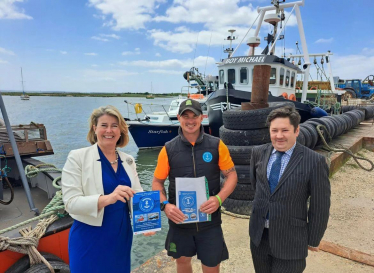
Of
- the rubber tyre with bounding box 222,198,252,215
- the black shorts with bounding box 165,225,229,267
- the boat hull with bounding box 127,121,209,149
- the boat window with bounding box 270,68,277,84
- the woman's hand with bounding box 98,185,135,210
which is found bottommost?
the boat hull with bounding box 127,121,209,149

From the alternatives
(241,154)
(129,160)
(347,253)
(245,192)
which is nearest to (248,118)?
(241,154)

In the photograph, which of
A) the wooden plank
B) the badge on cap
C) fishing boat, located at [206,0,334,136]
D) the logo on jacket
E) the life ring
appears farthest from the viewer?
the life ring

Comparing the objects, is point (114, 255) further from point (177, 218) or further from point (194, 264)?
point (194, 264)

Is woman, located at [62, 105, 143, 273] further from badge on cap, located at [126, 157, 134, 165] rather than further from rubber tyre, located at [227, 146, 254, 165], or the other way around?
rubber tyre, located at [227, 146, 254, 165]

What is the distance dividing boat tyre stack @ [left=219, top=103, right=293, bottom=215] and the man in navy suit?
7.07 feet

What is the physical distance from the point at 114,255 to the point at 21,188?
13.0 feet

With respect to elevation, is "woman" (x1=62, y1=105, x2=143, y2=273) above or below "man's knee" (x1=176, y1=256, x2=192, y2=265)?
above

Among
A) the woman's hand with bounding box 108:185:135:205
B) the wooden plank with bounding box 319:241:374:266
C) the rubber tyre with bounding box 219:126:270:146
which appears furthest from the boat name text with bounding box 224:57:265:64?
the woman's hand with bounding box 108:185:135:205

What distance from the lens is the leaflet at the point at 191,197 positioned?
71.3 inches

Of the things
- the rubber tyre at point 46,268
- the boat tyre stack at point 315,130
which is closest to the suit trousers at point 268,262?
the rubber tyre at point 46,268

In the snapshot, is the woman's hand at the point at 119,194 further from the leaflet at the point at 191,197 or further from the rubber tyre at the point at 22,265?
the rubber tyre at the point at 22,265

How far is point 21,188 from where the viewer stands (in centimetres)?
477

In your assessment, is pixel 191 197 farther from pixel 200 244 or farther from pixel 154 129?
pixel 154 129

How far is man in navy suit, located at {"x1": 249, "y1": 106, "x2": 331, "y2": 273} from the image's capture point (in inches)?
62.5
